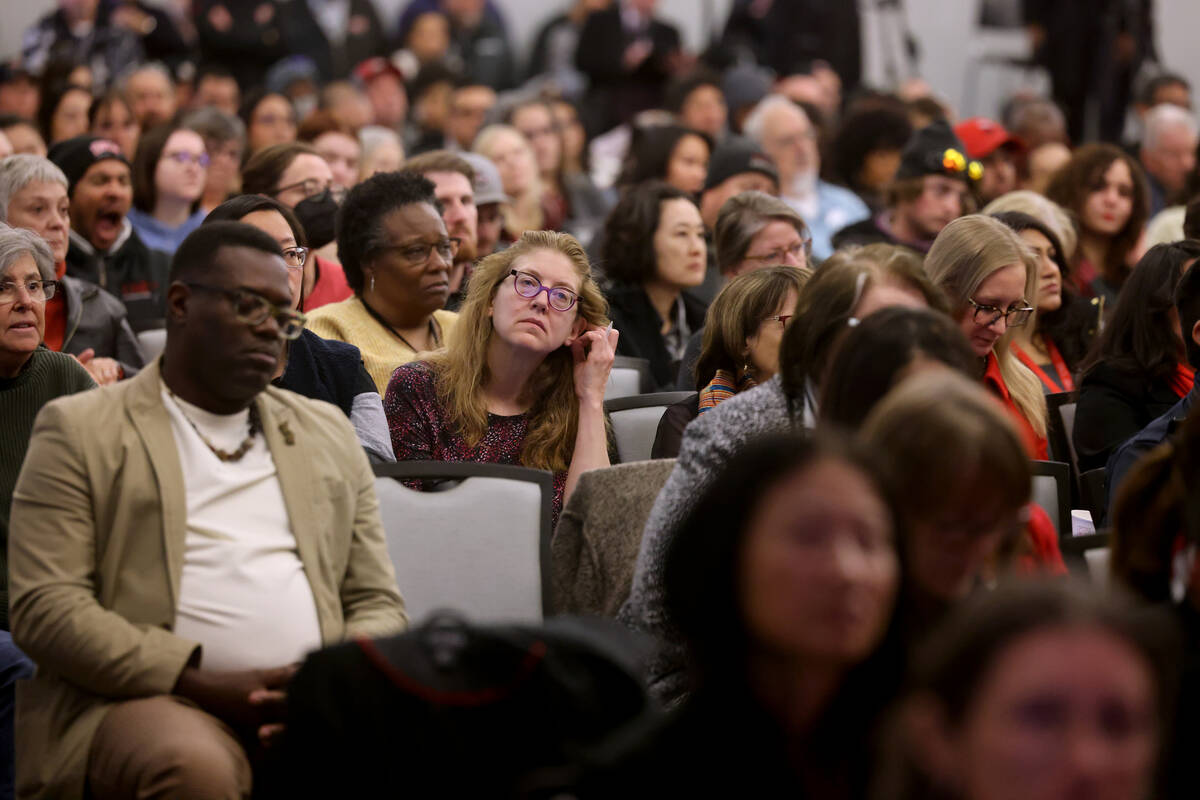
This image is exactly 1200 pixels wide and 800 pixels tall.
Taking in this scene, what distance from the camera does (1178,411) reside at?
340 centimetres

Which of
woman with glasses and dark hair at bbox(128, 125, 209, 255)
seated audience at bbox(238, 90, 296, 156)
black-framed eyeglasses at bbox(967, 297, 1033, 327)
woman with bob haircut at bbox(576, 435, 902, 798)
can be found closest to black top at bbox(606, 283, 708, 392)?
black-framed eyeglasses at bbox(967, 297, 1033, 327)

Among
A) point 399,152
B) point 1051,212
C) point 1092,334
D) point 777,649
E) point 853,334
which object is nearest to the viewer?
point 777,649

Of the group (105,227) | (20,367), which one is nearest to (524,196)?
(105,227)

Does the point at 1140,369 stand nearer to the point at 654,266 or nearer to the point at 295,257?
the point at 654,266

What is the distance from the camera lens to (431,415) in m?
3.46

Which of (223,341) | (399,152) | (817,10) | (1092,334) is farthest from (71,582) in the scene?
(817,10)

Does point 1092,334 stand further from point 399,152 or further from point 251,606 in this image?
point 399,152

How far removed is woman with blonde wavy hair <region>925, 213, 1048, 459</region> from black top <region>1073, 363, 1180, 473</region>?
115 mm

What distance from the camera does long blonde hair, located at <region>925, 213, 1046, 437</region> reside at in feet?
11.9

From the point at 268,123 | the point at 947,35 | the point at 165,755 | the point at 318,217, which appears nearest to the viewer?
the point at 165,755

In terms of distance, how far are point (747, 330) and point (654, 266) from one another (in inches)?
68.3

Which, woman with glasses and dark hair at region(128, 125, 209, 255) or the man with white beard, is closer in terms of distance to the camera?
woman with glasses and dark hair at region(128, 125, 209, 255)

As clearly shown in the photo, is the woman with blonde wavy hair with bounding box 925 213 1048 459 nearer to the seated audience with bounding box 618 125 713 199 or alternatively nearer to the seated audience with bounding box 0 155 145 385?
the seated audience with bounding box 0 155 145 385

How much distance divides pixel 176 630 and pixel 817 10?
947 centimetres
